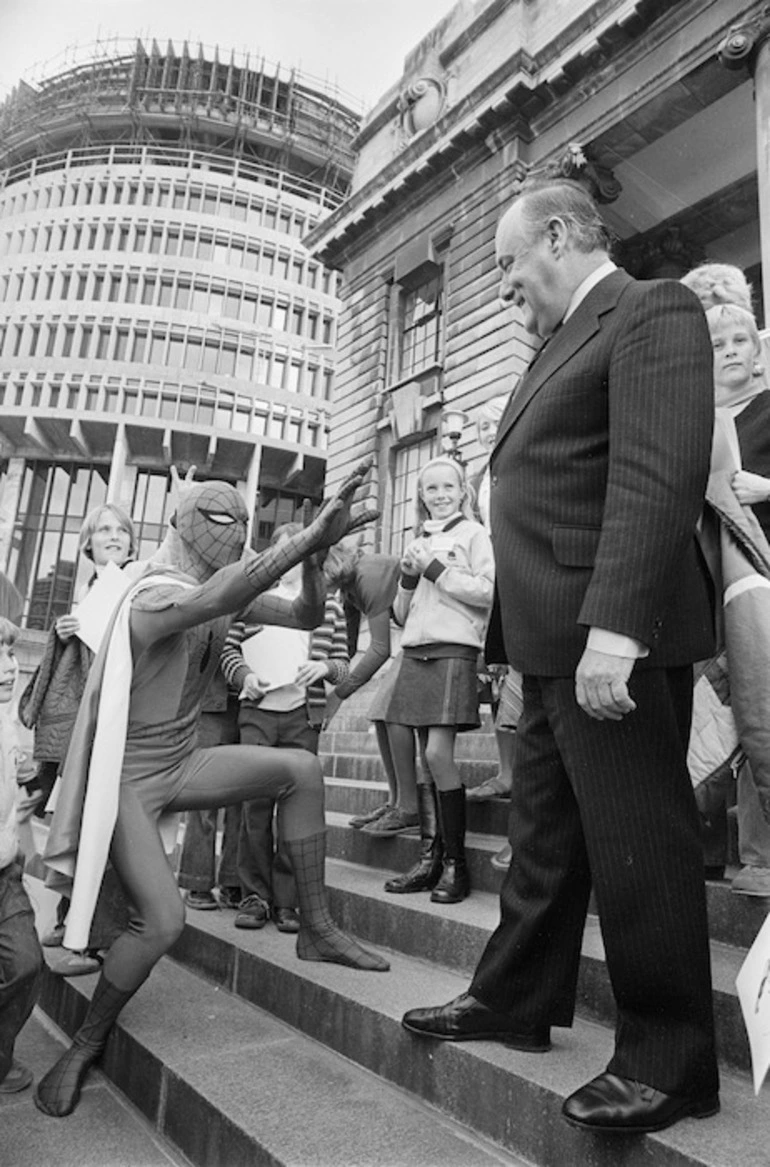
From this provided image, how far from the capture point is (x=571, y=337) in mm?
2037

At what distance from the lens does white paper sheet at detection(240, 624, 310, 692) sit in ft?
13.7

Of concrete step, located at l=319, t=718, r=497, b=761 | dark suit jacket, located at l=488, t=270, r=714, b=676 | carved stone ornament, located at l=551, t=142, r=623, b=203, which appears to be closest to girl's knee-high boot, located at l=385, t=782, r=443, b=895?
concrete step, located at l=319, t=718, r=497, b=761

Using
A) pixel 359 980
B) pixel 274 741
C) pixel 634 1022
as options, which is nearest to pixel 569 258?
pixel 634 1022

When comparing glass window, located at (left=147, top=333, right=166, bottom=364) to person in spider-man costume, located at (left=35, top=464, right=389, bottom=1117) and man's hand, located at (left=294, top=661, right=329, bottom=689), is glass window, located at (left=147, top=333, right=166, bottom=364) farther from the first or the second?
person in spider-man costume, located at (left=35, top=464, right=389, bottom=1117)

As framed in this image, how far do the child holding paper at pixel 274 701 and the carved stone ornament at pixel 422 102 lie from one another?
52.6 feet

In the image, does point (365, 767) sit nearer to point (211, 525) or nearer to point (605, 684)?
point (211, 525)

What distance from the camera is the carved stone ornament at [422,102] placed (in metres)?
17.2

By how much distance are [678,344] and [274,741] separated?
9.74ft

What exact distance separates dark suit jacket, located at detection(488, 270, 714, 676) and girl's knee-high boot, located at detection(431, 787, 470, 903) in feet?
5.28

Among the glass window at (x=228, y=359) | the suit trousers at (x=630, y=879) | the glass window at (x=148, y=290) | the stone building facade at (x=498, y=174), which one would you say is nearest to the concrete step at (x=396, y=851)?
the suit trousers at (x=630, y=879)

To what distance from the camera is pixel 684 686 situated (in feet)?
6.34

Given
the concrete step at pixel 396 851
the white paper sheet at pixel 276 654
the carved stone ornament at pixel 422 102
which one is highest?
the carved stone ornament at pixel 422 102

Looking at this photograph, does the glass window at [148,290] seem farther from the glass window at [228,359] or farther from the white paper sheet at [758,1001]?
the white paper sheet at [758,1001]

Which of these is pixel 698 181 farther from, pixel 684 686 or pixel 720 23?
pixel 684 686
